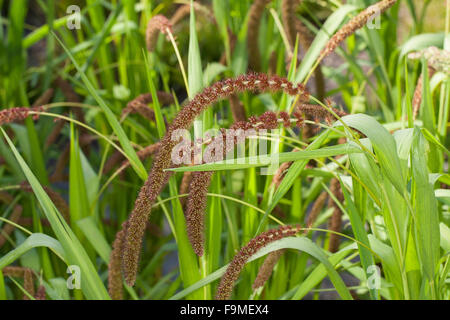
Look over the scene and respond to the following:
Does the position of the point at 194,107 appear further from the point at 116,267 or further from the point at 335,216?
the point at 335,216

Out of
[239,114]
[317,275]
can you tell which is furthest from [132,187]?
[317,275]

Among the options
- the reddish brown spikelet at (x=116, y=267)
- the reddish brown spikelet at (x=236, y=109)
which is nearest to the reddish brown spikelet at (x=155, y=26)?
the reddish brown spikelet at (x=236, y=109)

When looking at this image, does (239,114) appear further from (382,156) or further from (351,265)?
(382,156)

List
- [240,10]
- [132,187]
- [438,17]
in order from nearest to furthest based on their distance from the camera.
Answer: [132,187]
[240,10]
[438,17]

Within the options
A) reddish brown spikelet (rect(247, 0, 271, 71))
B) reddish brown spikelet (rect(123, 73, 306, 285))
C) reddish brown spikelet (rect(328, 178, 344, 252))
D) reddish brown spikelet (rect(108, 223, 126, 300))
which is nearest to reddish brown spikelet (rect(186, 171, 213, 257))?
reddish brown spikelet (rect(123, 73, 306, 285))

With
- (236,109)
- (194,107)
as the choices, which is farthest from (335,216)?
(194,107)

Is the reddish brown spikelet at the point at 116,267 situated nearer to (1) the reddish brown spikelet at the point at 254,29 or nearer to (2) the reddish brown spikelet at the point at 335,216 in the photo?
(2) the reddish brown spikelet at the point at 335,216

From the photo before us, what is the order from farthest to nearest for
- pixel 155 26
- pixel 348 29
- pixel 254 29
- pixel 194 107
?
pixel 254 29 → pixel 155 26 → pixel 348 29 → pixel 194 107
